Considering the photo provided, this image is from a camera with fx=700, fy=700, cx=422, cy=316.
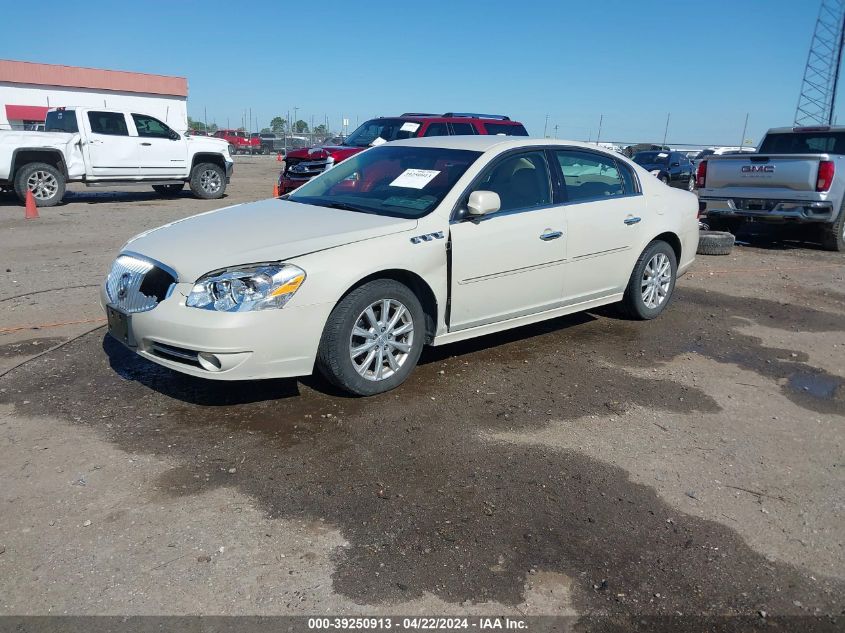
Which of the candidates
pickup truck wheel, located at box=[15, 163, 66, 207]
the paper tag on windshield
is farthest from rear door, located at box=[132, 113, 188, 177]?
the paper tag on windshield

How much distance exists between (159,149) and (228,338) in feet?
42.5

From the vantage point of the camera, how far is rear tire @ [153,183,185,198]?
1768cm

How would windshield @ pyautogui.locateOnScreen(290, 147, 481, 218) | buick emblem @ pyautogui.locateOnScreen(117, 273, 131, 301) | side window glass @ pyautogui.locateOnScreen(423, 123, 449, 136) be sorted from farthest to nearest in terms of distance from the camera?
side window glass @ pyautogui.locateOnScreen(423, 123, 449, 136) < windshield @ pyautogui.locateOnScreen(290, 147, 481, 218) < buick emblem @ pyautogui.locateOnScreen(117, 273, 131, 301)

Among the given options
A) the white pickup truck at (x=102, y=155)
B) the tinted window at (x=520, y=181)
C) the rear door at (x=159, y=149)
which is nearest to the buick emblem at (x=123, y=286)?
the tinted window at (x=520, y=181)

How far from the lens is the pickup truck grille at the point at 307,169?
533 inches

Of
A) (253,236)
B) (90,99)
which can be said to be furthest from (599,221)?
(90,99)

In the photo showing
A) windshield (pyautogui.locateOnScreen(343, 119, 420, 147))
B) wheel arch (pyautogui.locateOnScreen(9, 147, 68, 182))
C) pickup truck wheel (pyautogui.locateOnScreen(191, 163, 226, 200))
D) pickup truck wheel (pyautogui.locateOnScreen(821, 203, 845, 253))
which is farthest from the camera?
pickup truck wheel (pyautogui.locateOnScreen(191, 163, 226, 200))

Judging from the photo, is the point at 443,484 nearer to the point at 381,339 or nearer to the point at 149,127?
the point at 381,339

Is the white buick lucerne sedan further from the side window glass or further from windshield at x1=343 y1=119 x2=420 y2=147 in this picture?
windshield at x1=343 y1=119 x2=420 y2=147

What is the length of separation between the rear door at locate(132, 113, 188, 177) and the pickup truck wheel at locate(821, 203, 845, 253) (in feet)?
41.8

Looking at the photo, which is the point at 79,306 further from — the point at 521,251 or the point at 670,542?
the point at 670,542

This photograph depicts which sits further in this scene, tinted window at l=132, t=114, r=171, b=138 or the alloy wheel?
tinted window at l=132, t=114, r=171, b=138

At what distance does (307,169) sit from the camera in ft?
44.5

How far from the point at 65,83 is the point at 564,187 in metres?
55.3
